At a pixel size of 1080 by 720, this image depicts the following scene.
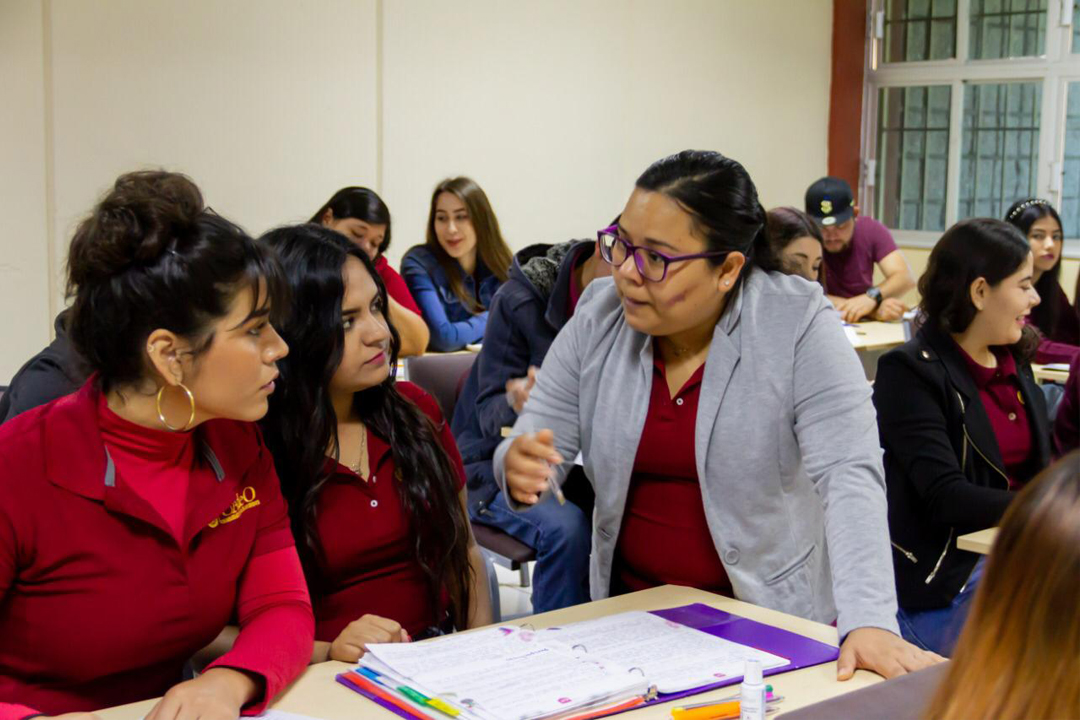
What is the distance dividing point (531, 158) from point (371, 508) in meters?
4.99

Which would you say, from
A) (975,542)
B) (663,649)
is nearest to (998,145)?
(975,542)

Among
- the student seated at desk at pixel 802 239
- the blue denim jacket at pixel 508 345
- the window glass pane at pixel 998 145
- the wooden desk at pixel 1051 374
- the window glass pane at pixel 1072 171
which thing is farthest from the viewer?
the window glass pane at pixel 998 145

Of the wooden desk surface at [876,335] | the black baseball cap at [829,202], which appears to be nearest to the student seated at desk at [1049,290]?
the wooden desk surface at [876,335]

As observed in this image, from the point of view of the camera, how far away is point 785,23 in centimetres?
831

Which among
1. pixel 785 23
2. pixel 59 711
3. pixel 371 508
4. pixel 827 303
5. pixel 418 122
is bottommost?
pixel 59 711

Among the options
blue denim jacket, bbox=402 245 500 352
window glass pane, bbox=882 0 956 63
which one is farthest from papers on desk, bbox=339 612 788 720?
window glass pane, bbox=882 0 956 63

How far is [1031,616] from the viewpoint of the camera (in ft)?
2.83

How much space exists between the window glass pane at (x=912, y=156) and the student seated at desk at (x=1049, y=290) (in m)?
2.71

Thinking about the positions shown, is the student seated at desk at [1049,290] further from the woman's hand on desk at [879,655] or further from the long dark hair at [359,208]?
the woman's hand on desk at [879,655]

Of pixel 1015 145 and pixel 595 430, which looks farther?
pixel 1015 145

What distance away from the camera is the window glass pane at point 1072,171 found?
7.78 metres

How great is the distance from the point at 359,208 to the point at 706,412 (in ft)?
10.1

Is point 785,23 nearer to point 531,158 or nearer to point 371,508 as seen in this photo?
point 531,158

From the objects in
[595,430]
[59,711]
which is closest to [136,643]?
[59,711]
